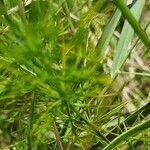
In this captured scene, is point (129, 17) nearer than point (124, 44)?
Yes

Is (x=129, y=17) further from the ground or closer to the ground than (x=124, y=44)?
closer to the ground

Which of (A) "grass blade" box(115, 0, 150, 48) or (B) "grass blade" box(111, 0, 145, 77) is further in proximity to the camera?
(B) "grass blade" box(111, 0, 145, 77)

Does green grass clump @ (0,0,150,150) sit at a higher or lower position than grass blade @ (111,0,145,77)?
lower

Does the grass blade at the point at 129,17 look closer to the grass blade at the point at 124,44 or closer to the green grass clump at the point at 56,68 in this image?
the green grass clump at the point at 56,68

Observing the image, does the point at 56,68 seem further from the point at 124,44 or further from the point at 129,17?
the point at 124,44

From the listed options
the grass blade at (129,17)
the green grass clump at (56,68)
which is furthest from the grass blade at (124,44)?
the grass blade at (129,17)

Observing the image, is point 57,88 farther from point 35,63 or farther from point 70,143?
point 70,143

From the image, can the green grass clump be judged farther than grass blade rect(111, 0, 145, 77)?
No

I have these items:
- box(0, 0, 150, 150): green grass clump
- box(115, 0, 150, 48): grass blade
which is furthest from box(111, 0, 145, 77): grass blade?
box(115, 0, 150, 48): grass blade

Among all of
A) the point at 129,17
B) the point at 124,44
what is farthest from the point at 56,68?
the point at 124,44

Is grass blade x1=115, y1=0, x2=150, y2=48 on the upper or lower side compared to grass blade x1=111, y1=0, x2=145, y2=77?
lower

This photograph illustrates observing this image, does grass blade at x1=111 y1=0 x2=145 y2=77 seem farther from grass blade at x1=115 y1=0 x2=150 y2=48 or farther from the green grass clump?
grass blade at x1=115 y1=0 x2=150 y2=48

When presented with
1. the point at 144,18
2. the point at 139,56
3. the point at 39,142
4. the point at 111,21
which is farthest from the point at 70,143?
the point at 144,18
